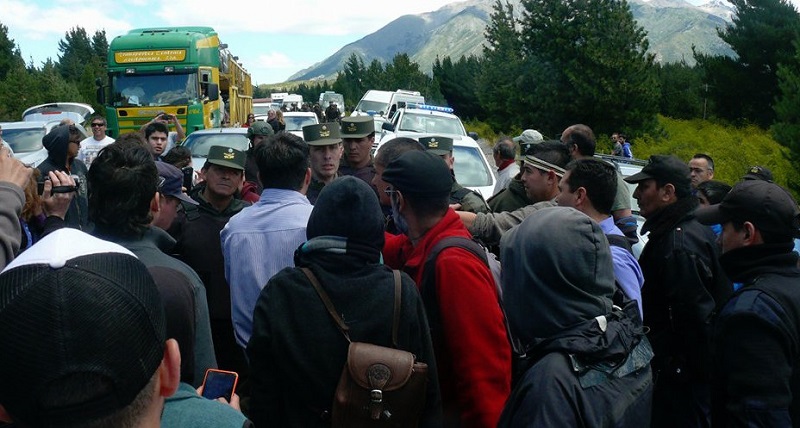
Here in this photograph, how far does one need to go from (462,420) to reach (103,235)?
62.0 inches

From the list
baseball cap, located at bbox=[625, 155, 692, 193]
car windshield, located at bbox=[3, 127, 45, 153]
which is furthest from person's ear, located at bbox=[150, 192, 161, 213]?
car windshield, located at bbox=[3, 127, 45, 153]

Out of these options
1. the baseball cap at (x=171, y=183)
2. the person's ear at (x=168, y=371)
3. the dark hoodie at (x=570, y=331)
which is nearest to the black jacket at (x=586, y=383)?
the dark hoodie at (x=570, y=331)

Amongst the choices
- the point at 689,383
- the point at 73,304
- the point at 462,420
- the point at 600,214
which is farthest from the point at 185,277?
the point at 689,383

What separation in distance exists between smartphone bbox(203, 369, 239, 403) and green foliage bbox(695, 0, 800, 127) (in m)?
31.8

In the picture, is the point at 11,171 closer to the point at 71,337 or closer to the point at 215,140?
the point at 71,337

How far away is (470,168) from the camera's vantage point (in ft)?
36.1

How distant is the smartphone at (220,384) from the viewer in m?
2.22

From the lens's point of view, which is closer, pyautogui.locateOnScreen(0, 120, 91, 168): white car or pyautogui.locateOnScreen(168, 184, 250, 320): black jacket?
pyautogui.locateOnScreen(168, 184, 250, 320): black jacket

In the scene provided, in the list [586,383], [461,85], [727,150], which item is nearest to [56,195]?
[586,383]

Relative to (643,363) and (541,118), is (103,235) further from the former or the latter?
(541,118)

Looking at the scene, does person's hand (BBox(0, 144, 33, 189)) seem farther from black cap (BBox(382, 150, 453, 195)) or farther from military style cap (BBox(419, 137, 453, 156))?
military style cap (BBox(419, 137, 453, 156))

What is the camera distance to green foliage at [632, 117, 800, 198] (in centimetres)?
1516

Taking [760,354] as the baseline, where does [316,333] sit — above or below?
above

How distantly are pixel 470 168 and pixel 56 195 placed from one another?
784 centimetres
